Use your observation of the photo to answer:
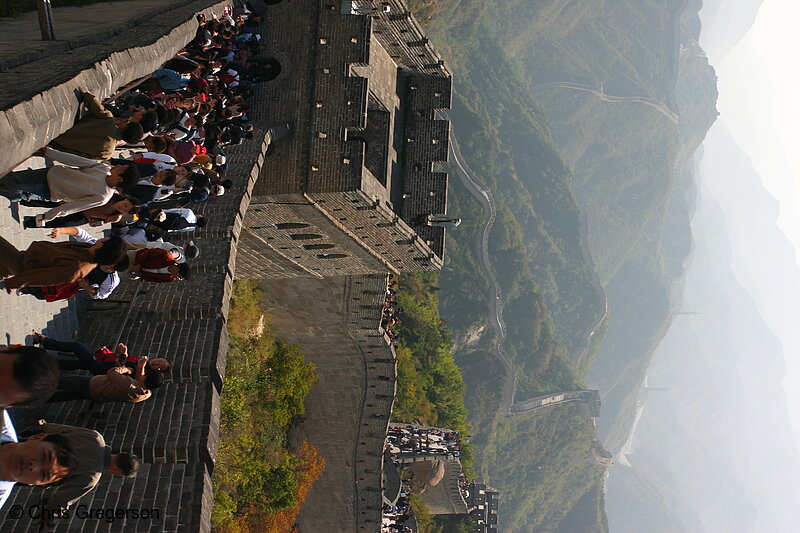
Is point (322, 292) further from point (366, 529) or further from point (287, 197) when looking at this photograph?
point (366, 529)

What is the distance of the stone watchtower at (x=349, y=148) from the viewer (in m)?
16.6

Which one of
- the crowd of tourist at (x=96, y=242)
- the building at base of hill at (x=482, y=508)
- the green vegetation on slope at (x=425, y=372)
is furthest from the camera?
the green vegetation on slope at (x=425, y=372)

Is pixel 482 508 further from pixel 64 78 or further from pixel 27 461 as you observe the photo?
pixel 64 78

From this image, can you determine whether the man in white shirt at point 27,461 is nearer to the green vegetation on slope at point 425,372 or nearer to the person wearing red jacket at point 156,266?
the person wearing red jacket at point 156,266

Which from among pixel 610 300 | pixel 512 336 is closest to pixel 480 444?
pixel 512 336

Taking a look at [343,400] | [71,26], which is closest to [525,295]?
[343,400]

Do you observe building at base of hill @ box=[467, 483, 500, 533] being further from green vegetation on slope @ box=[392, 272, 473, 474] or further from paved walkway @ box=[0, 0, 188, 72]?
paved walkway @ box=[0, 0, 188, 72]

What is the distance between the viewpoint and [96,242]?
310 inches

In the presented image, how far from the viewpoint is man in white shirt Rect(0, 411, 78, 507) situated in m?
5.35

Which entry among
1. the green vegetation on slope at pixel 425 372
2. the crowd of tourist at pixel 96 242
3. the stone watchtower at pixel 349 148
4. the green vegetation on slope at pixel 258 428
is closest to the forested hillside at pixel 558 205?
the green vegetation on slope at pixel 425 372

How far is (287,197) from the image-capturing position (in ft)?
56.5

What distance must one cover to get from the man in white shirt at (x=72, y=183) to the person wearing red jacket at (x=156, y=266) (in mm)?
924

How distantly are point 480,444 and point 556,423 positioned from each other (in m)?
16.0

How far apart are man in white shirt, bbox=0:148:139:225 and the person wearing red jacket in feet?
3.03
